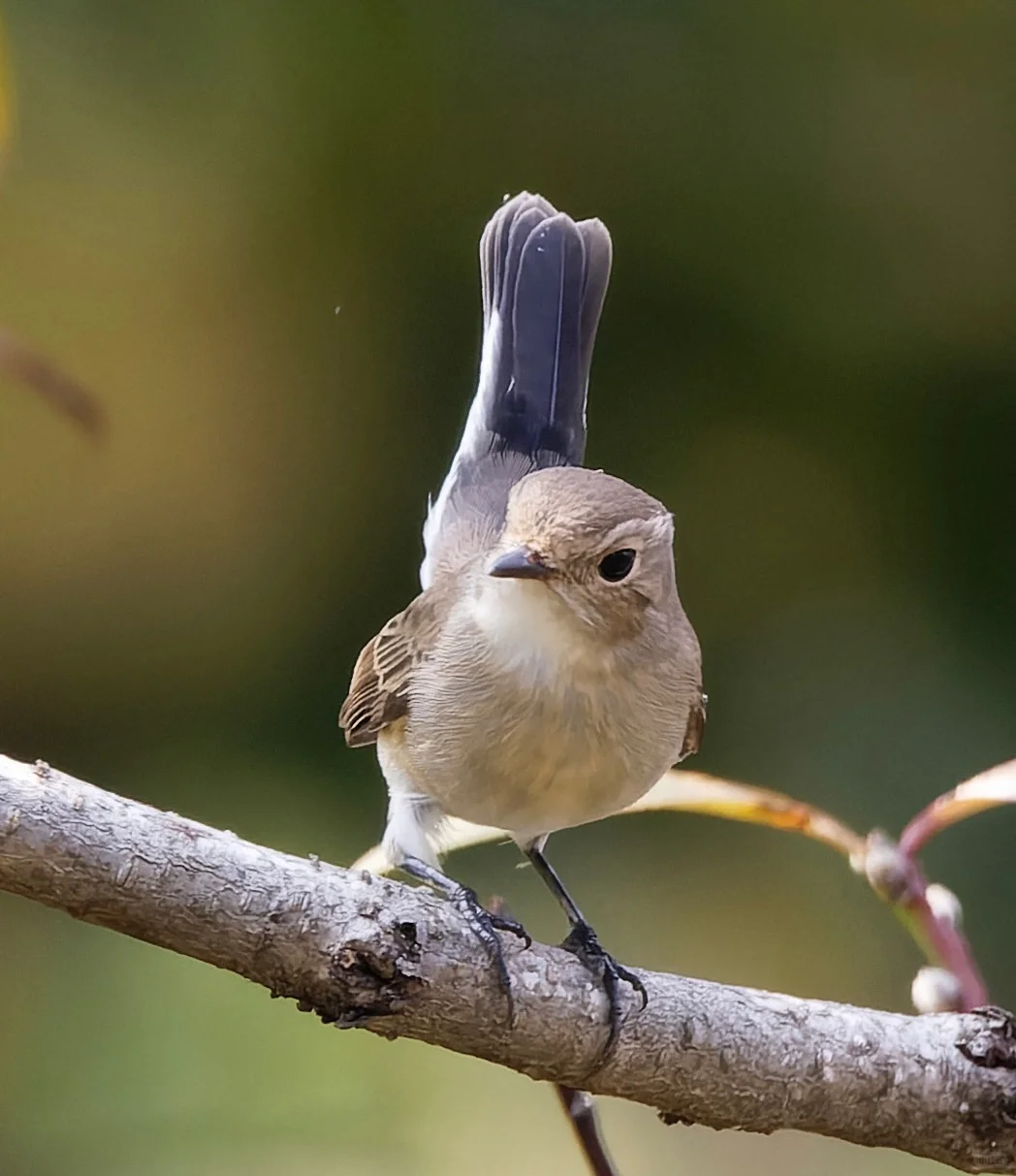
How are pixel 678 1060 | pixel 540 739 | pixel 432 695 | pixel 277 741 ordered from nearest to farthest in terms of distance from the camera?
pixel 678 1060 → pixel 540 739 → pixel 432 695 → pixel 277 741

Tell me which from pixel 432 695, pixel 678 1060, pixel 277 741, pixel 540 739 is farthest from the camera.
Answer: pixel 277 741

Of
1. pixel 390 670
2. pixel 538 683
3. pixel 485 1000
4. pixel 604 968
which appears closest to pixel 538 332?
pixel 390 670

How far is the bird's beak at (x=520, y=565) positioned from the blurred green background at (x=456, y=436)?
1.42 metres

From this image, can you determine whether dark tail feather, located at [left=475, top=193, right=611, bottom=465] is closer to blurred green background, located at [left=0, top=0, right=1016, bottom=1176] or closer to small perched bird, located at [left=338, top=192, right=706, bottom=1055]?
small perched bird, located at [left=338, top=192, right=706, bottom=1055]

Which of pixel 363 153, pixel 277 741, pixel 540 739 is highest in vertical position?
pixel 363 153

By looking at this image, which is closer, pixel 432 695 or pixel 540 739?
pixel 540 739

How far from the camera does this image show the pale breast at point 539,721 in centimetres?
171

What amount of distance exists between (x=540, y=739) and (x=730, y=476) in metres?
1.62

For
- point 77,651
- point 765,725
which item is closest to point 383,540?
point 77,651

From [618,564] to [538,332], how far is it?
0.71m

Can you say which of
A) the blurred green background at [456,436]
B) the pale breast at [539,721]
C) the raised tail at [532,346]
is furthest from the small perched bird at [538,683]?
the blurred green background at [456,436]

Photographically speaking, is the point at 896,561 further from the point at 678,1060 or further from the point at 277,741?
the point at 678,1060

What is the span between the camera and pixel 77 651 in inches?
126

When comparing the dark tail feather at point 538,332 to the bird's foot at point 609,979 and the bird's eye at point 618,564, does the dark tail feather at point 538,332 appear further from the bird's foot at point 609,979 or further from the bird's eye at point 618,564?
the bird's foot at point 609,979
